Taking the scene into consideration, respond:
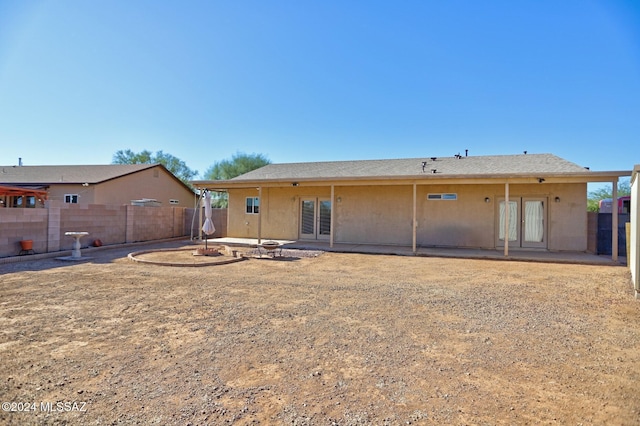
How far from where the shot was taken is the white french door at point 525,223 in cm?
1184

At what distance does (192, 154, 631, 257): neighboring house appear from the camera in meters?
11.4

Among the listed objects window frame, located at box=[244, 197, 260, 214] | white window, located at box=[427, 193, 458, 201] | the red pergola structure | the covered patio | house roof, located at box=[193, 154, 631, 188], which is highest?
house roof, located at box=[193, 154, 631, 188]

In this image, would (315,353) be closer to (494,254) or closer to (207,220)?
(207,220)

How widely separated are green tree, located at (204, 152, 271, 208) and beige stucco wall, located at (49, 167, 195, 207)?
592 centimetres

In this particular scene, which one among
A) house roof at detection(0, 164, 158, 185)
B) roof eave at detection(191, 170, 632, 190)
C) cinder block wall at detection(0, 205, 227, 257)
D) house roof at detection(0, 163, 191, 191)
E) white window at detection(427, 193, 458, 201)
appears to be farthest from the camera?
house roof at detection(0, 164, 158, 185)

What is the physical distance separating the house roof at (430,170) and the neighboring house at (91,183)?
28.4 ft

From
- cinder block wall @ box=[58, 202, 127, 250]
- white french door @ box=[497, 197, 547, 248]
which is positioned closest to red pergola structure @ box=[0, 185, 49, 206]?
cinder block wall @ box=[58, 202, 127, 250]

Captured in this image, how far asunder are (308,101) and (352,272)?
13589mm

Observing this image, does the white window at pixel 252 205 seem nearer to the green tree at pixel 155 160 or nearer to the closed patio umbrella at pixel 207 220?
the closed patio umbrella at pixel 207 220

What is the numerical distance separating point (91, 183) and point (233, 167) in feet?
50.6

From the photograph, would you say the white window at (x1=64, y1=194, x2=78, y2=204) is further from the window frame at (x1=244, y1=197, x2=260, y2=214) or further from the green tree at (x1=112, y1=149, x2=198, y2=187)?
the green tree at (x1=112, y1=149, x2=198, y2=187)

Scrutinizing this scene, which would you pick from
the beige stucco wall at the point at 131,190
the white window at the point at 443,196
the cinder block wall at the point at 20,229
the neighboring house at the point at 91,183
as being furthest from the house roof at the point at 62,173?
the white window at the point at 443,196

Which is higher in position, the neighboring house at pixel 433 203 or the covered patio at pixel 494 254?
the neighboring house at pixel 433 203

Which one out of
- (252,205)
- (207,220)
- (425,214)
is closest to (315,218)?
(252,205)
